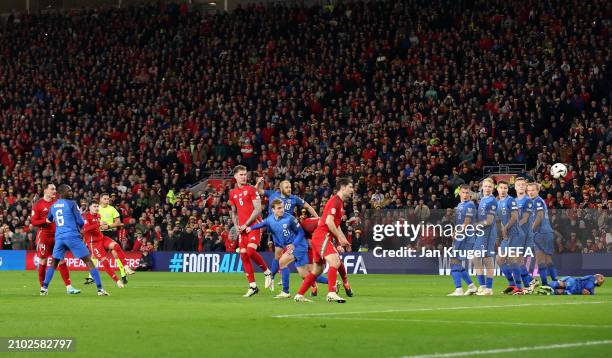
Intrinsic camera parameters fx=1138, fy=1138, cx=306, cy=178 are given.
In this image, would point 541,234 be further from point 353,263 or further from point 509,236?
point 353,263

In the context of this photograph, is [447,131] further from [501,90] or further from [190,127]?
[190,127]

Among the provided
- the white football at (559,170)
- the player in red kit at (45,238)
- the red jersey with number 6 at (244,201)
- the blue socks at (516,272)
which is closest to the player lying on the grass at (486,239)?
the blue socks at (516,272)

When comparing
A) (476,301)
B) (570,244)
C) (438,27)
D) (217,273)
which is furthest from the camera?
(438,27)

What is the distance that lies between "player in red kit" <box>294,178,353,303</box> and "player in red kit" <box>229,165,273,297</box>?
374 centimetres

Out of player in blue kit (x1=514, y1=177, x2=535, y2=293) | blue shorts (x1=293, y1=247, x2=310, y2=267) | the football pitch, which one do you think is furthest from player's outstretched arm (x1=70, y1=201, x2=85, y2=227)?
player in blue kit (x1=514, y1=177, x2=535, y2=293)

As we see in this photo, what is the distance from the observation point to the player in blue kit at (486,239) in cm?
Answer: 2203

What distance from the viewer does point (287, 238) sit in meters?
22.4

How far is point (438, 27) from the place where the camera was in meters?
47.5

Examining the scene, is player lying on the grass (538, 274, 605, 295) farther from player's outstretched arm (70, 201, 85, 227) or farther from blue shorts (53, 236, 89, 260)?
player's outstretched arm (70, 201, 85, 227)

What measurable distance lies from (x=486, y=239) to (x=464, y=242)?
802mm

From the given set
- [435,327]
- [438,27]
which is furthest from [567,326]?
[438,27]

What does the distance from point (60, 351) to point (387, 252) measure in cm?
2456

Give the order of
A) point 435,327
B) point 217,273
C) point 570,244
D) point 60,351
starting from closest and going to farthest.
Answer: point 60,351 < point 435,327 < point 570,244 < point 217,273

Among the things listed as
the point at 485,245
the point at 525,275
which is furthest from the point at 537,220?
the point at 485,245
